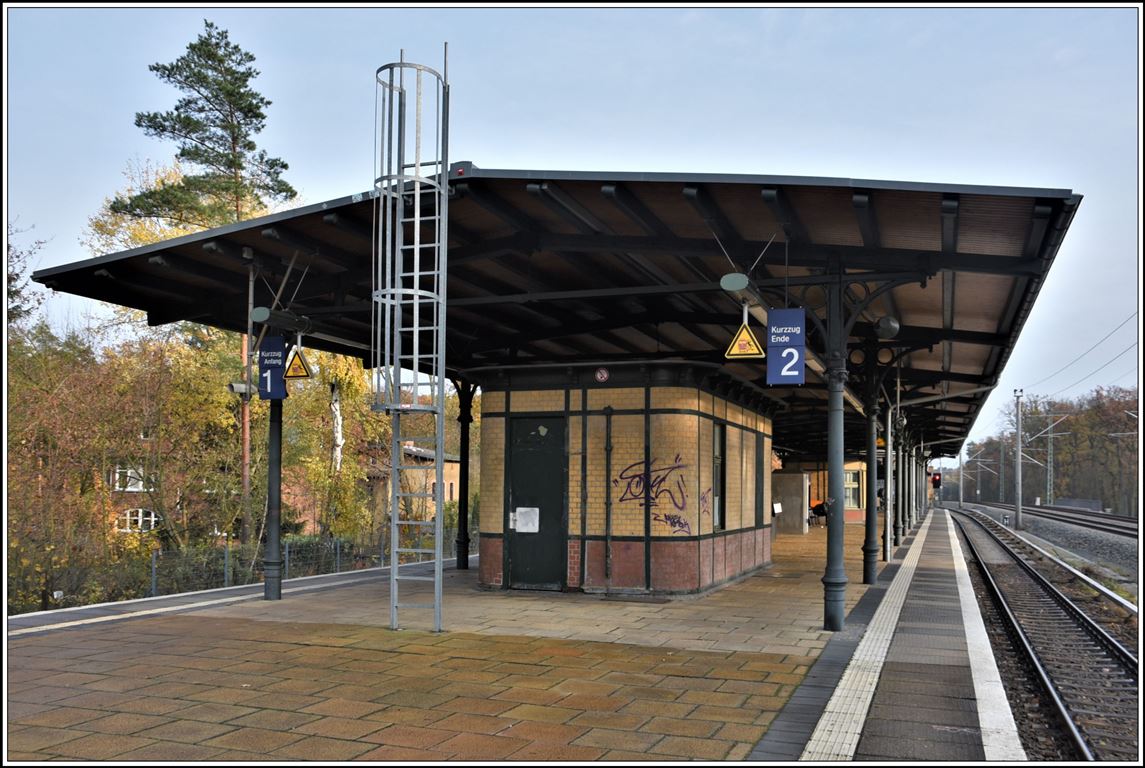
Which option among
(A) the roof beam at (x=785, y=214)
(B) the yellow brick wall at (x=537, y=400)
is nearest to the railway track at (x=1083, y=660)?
(A) the roof beam at (x=785, y=214)

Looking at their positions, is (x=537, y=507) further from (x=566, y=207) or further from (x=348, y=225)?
(x=566, y=207)

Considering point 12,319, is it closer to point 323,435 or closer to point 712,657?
point 323,435

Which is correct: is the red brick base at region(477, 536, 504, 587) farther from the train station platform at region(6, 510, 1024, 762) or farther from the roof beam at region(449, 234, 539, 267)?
the roof beam at region(449, 234, 539, 267)

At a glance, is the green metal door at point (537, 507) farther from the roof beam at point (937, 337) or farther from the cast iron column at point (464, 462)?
the roof beam at point (937, 337)

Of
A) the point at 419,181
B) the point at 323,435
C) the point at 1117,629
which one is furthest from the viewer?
the point at 323,435

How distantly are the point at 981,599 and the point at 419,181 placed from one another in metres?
12.7

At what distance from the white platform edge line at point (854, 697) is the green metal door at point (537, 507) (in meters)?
4.52

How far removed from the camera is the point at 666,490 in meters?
13.6

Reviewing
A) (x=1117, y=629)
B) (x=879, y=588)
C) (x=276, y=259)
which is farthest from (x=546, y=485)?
(x=1117, y=629)

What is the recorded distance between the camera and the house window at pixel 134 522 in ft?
65.6

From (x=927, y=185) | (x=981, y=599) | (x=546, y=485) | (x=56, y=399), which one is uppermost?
(x=927, y=185)

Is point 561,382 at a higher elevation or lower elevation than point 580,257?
lower

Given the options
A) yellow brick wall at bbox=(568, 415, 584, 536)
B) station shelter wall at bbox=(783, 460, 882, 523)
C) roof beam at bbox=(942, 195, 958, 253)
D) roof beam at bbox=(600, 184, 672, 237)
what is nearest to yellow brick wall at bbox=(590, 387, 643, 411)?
yellow brick wall at bbox=(568, 415, 584, 536)

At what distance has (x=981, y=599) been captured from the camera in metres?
17.1
